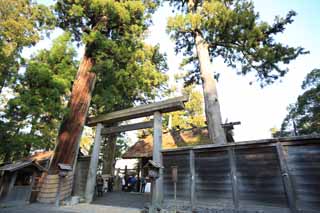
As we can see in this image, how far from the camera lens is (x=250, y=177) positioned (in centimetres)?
482

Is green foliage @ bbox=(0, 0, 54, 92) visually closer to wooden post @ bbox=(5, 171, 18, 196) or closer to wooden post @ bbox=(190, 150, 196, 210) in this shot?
wooden post @ bbox=(5, 171, 18, 196)

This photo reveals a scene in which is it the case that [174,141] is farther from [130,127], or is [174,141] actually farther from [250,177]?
[250,177]

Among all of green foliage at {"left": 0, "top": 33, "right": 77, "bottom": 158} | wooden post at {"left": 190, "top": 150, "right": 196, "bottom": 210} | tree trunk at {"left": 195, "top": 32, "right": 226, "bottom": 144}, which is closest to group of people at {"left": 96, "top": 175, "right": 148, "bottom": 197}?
green foliage at {"left": 0, "top": 33, "right": 77, "bottom": 158}

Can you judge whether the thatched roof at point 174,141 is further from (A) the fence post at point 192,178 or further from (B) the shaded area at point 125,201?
(A) the fence post at point 192,178

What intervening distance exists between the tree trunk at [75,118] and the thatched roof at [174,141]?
400cm

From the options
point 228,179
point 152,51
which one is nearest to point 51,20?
point 152,51

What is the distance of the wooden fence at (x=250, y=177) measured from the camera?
4188 mm

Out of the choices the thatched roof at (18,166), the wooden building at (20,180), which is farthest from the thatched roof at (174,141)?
the thatched roof at (18,166)

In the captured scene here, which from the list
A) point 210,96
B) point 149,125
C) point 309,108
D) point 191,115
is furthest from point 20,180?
point 309,108

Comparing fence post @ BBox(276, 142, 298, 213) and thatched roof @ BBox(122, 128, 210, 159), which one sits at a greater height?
thatched roof @ BBox(122, 128, 210, 159)

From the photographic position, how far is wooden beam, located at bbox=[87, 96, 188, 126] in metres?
6.84

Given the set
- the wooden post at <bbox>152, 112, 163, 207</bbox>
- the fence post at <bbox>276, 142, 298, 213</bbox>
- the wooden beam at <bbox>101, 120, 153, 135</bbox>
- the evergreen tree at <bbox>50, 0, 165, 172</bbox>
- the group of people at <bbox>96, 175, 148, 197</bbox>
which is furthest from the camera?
the group of people at <bbox>96, 175, 148, 197</bbox>

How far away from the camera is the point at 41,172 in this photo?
8.16m

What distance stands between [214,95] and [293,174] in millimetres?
4495
